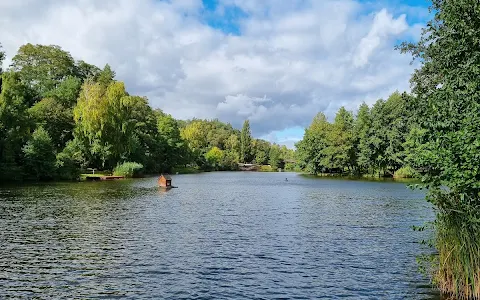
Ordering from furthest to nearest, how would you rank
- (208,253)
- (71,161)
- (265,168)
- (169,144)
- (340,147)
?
(265,168) < (169,144) < (340,147) < (71,161) < (208,253)

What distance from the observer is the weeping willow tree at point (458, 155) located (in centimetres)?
1247

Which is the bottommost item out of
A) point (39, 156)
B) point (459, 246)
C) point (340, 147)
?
point (459, 246)

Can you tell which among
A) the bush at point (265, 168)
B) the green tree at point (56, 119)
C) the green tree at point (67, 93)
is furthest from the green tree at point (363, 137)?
the bush at point (265, 168)

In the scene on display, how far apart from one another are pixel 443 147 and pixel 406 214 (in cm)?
2326

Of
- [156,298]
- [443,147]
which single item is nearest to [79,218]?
[156,298]

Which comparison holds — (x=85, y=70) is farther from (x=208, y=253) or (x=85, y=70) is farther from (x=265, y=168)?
(x=208, y=253)

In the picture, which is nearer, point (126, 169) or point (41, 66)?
point (126, 169)

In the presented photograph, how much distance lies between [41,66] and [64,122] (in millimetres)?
22158

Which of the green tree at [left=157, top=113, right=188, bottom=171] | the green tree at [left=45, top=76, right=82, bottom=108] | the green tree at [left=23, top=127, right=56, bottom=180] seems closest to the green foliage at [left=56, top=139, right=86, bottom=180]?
the green tree at [left=23, top=127, right=56, bottom=180]

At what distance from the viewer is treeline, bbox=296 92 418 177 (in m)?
95.6

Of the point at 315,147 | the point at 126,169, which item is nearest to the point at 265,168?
the point at 315,147

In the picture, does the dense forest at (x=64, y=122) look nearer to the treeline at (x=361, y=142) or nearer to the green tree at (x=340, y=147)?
the treeline at (x=361, y=142)

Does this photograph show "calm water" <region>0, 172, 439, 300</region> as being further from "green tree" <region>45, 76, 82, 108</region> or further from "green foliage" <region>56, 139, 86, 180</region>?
"green tree" <region>45, 76, 82, 108</region>

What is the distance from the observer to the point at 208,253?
20875 mm
